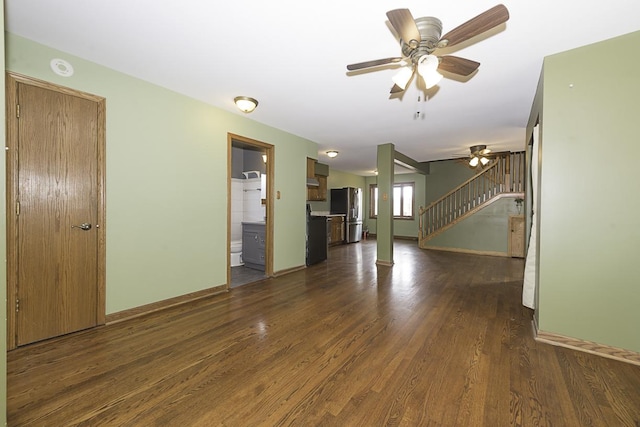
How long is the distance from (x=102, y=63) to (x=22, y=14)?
0.64 metres

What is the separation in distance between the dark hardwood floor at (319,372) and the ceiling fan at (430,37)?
218cm

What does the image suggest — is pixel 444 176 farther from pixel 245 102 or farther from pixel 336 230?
pixel 245 102

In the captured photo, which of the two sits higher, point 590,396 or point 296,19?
point 296,19

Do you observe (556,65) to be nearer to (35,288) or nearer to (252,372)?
(252,372)

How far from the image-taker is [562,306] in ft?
7.51

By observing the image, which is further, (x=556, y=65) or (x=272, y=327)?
(x=272, y=327)

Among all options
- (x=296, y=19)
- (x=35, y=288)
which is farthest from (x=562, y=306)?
(x=35, y=288)

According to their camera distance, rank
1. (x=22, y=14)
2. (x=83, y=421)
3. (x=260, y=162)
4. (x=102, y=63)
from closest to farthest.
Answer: (x=83, y=421) → (x=22, y=14) → (x=102, y=63) → (x=260, y=162)

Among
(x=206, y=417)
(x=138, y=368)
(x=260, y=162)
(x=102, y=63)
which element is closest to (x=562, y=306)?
(x=206, y=417)

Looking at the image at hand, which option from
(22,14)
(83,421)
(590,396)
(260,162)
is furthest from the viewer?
(260,162)

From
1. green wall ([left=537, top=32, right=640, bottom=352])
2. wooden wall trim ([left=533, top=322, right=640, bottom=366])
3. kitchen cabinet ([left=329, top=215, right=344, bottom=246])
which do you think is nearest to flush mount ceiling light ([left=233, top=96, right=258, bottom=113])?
green wall ([left=537, top=32, right=640, bottom=352])

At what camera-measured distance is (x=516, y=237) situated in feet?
20.9

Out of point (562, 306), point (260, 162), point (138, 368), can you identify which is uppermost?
point (260, 162)

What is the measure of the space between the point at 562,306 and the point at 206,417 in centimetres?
286
